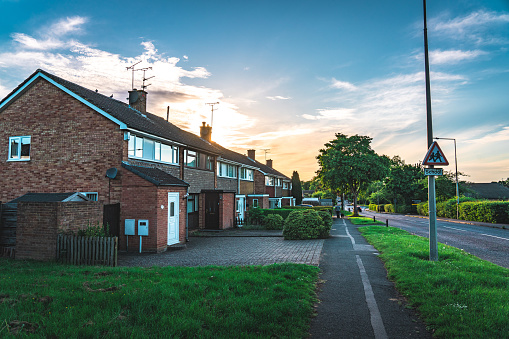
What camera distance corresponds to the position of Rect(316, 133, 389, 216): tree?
4275 cm

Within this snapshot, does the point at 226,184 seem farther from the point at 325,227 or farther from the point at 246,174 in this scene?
the point at 325,227

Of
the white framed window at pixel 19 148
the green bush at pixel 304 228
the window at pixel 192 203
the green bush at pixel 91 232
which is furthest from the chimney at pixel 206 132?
the green bush at pixel 91 232

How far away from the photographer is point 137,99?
848 inches

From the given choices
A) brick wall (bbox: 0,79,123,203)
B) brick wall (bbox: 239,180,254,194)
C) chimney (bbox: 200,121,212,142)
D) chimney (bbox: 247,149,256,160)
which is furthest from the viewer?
chimney (bbox: 247,149,256,160)

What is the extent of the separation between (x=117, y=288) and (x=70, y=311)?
1.33 m

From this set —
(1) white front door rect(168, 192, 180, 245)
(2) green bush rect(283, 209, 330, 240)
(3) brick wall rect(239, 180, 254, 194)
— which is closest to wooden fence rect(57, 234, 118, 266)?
(1) white front door rect(168, 192, 180, 245)

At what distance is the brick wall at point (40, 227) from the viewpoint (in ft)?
32.7

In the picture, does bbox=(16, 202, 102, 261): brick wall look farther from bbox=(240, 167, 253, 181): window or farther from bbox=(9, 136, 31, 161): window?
bbox=(240, 167, 253, 181): window

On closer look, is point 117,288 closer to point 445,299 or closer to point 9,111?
point 445,299

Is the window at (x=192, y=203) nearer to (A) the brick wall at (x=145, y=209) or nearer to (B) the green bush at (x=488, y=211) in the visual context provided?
(A) the brick wall at (x=145, y=209)

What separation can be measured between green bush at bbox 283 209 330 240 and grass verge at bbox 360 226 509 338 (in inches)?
294

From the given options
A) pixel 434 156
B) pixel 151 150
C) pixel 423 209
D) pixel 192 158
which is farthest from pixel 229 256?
pixel 423 209

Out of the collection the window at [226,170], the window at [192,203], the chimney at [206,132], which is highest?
the chimney at [206,132]

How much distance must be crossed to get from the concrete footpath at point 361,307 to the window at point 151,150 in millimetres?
10086
